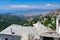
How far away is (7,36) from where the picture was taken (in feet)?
129


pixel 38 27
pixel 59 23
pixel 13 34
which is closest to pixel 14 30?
pixel 13 34

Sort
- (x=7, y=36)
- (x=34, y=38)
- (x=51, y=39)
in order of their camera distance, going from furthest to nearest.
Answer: (x=7, y=36), (x=34, y=38), (x=51, y=39)

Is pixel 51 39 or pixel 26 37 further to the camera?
pixel 26 37

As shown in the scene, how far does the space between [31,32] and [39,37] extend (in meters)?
2.66

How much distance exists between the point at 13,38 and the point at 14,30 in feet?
6.34

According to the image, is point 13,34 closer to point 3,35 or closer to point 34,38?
point 3,35

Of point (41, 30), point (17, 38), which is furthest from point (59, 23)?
point (17, 38)

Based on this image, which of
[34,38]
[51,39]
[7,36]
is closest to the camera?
[51,39]

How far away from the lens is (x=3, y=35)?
1569 inches

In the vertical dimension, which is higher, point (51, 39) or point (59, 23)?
point (59, 23)

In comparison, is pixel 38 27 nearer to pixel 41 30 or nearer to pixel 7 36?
pixel 41 30

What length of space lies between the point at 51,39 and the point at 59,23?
4.13 meters

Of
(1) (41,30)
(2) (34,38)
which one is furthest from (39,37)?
(1) (41,30)

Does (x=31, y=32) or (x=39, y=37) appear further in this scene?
(x=31, y=32)
